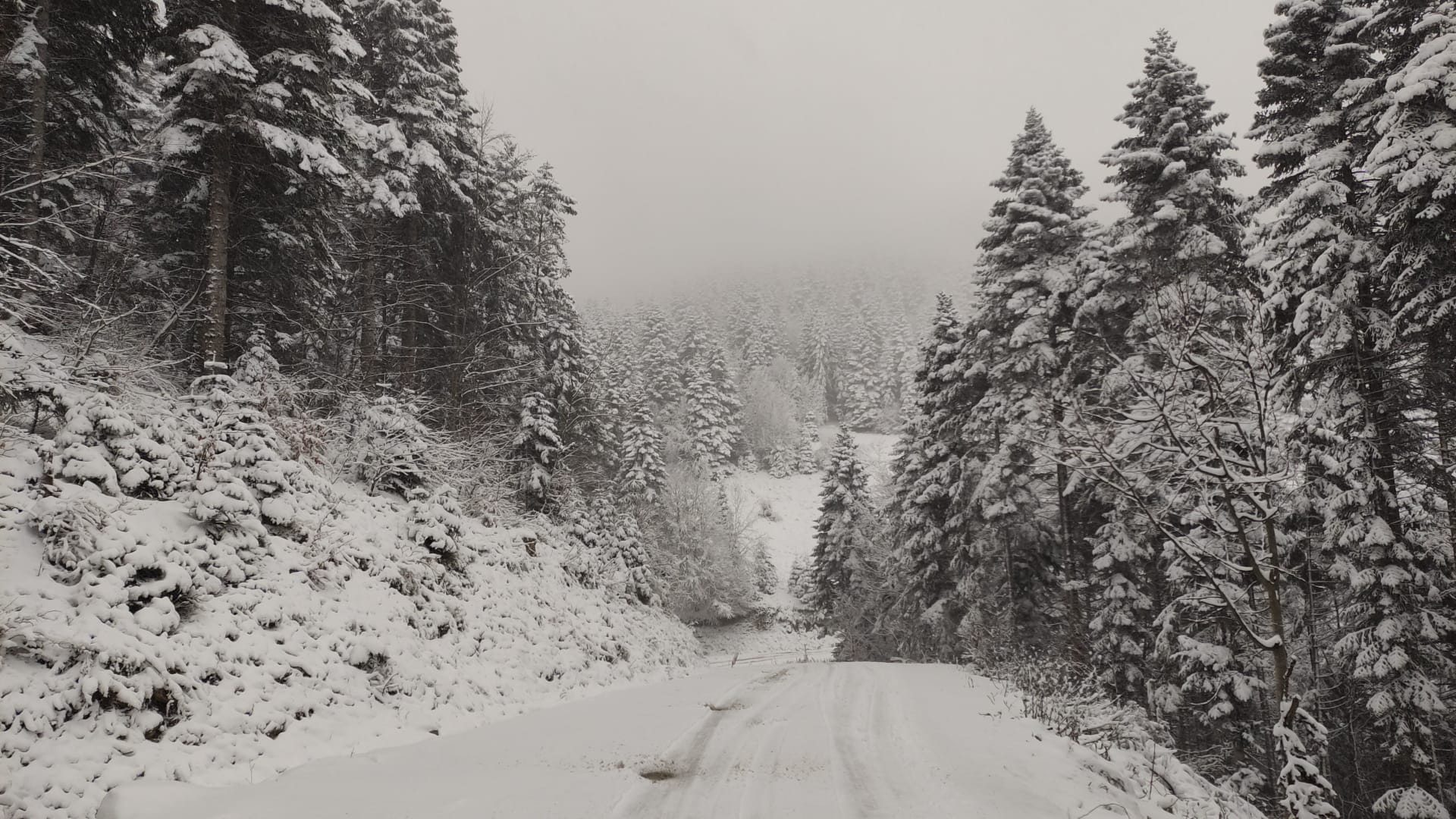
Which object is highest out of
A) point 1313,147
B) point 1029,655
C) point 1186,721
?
point 1313,147

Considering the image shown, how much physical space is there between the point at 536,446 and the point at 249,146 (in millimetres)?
11644

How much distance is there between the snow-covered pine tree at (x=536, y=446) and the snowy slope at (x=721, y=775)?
11.6 meters

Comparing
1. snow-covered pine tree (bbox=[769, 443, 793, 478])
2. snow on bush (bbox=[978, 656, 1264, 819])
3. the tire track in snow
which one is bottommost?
snow on bush (bbox=[978, 656, 1264, 819])

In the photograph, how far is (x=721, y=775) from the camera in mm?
7160

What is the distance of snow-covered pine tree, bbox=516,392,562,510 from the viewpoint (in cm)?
2180

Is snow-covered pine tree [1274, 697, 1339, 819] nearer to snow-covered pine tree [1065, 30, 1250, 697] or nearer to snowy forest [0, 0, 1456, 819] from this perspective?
snowy forest [0, 0, 1456, 819]

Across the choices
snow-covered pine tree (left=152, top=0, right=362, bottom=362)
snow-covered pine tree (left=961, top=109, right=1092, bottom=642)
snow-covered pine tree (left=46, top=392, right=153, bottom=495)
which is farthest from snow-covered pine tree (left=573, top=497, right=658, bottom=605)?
snow-covered pine tree (left=46, top=392, right=153, bottom=495)

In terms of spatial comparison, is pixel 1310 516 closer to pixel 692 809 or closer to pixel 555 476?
pixel 692 809

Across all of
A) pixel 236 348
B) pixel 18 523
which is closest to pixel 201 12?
pixel 236 348

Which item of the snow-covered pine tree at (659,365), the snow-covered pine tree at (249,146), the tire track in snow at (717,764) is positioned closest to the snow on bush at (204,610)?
the tire track in snow at (717,764)

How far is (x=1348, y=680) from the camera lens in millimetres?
12641

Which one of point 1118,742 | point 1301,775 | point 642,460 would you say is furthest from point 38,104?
point 642,460

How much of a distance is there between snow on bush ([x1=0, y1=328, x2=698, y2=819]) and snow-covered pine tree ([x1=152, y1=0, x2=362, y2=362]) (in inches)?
166

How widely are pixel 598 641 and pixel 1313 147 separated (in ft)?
62.0
